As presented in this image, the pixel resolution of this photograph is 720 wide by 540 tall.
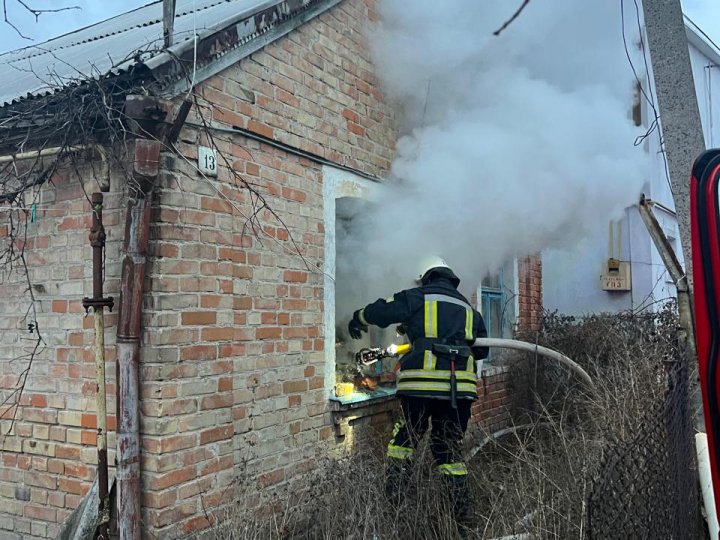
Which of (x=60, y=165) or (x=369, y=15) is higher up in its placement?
(x=369, y=15)

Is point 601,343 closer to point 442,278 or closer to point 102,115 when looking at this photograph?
point 442,278

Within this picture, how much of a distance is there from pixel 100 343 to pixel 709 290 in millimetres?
2856

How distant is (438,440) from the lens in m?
4.58

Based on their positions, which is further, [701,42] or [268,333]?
[701,42]

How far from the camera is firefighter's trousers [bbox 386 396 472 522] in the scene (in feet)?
14.1

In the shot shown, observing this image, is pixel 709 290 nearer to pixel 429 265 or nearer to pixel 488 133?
pixel 429 265

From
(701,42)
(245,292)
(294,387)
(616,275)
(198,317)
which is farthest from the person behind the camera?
(701,42)

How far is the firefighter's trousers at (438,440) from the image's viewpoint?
4289 mm

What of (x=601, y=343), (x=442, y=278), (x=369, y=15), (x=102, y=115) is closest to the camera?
(x=102, y=115)

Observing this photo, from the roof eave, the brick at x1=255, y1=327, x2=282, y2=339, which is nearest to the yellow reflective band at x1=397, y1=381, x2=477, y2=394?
the brick at x1=255, y1=327, x2=282, y2=339

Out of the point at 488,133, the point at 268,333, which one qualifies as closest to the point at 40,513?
the point at 268,333

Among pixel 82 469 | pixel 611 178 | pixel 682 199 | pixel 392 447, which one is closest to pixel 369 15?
pixel 611 178

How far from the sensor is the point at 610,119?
594 cm

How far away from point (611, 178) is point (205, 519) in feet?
15.4
